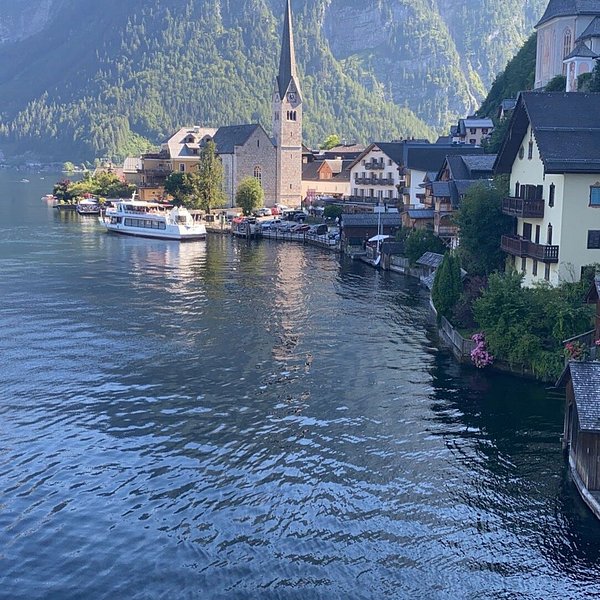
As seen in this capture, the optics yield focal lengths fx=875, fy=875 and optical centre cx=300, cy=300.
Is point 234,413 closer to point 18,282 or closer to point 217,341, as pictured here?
point 217,341

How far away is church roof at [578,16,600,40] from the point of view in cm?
8975

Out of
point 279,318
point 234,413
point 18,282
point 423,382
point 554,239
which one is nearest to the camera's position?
point 234,413

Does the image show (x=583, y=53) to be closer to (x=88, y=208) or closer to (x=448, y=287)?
(x=448, y=287)

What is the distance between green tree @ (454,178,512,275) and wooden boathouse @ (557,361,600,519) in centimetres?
2188

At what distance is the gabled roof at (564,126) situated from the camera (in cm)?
4266

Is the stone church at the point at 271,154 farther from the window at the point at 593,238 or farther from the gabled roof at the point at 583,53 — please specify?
the window at the point at 593,238

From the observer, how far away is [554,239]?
44.0m

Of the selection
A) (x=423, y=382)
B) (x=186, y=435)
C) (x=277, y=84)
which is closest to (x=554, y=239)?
(x=423, y=382)

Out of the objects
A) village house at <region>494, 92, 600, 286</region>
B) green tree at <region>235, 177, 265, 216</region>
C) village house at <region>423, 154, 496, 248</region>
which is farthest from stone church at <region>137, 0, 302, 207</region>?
village house at <region>494, 92, 600, 286</region>

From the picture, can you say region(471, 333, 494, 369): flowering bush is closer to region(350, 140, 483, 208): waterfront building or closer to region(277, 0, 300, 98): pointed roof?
region(350, 140, 483, 208): waterfront building

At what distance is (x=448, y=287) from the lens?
158 ft

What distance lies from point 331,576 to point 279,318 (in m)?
31.5

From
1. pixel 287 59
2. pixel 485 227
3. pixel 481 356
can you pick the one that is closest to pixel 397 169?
pixel 287 59

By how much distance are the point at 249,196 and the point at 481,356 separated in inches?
3218
